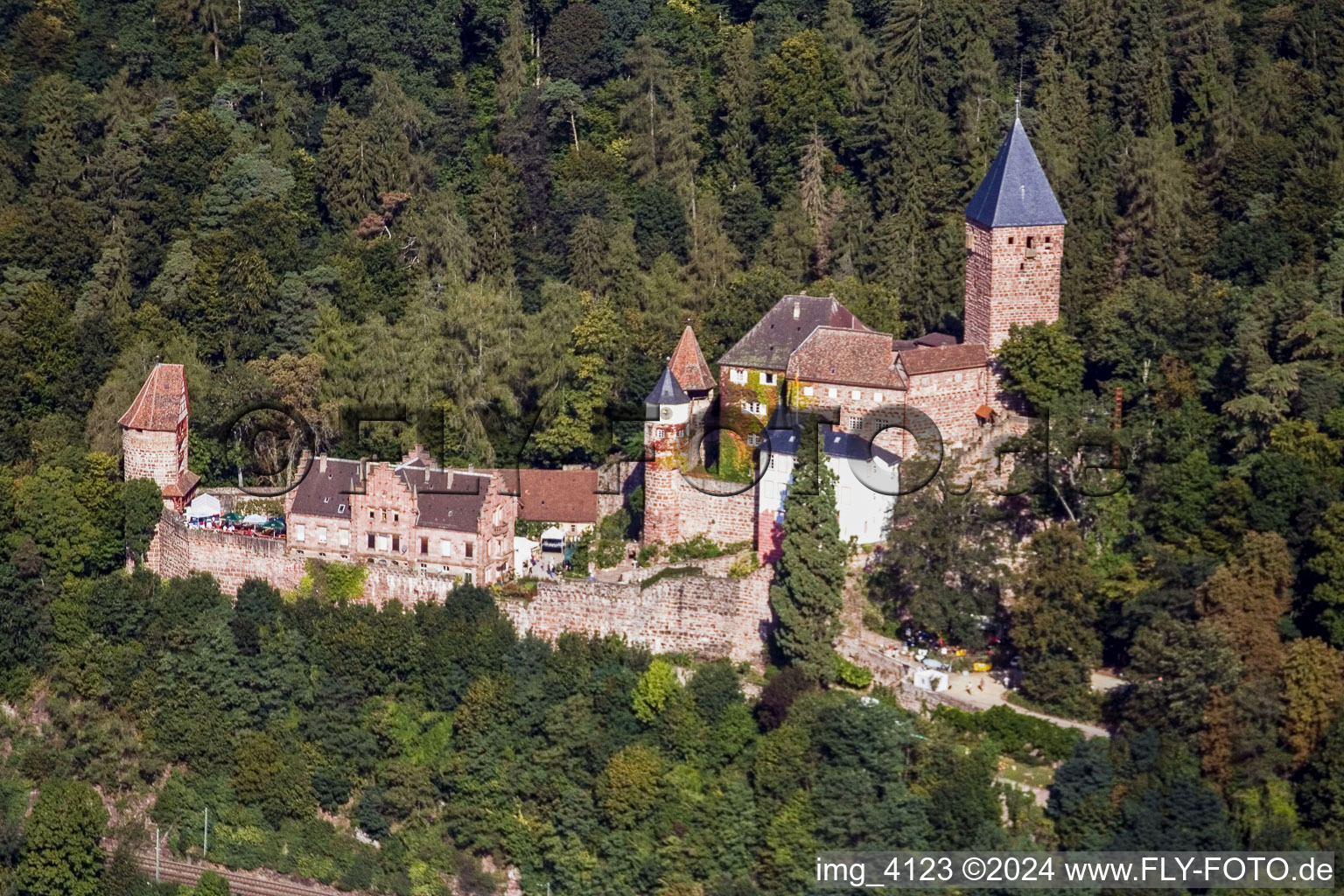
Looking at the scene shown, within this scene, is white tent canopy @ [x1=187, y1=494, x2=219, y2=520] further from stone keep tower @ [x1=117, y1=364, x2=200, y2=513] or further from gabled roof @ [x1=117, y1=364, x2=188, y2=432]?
gabled roof @ [x1=117, y1=364, x2=188, y2=432]

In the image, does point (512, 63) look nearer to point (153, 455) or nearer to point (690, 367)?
point (690, 367)

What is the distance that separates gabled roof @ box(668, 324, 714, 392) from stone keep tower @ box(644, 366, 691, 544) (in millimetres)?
1187

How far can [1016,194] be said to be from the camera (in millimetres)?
74750

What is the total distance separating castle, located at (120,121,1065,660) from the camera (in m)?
70.2

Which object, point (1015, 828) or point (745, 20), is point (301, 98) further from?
point (1015, 828)

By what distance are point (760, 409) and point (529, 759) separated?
35.1ft

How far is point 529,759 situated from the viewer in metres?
69.8

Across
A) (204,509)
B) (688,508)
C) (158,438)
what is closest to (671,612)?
(688,508)

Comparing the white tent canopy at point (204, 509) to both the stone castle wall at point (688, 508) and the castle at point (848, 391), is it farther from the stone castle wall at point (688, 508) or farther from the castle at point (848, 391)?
the stone castle wall at point (688, 508)

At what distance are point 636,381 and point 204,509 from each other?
11808 mm

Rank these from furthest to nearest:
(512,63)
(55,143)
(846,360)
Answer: (512,63), (55,143), (846,360)

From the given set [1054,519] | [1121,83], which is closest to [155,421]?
[1054,519]

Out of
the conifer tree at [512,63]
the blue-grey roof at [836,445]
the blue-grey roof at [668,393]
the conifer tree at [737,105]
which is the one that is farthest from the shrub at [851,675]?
the conifer tree at [512,63]

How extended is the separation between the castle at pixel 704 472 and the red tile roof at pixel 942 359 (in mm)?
42
